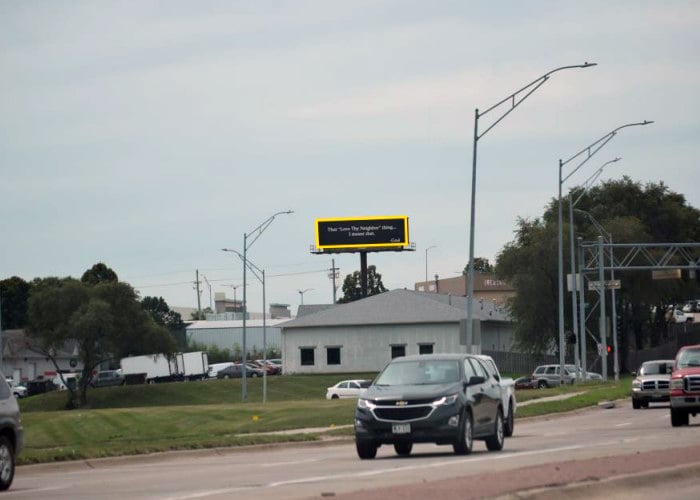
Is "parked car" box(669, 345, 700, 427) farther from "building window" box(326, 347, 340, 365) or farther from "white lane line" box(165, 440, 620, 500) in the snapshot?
"building window" box(326, 347, 340, 365)

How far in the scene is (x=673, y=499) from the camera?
592 inches

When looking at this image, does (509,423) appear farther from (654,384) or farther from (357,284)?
(357,284)

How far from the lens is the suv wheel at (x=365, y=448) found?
933 inches

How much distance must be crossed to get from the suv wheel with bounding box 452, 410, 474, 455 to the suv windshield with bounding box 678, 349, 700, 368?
390 inches

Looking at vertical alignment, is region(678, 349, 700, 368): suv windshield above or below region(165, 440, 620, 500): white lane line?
above

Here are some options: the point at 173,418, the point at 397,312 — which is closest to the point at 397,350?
the point at 397,312

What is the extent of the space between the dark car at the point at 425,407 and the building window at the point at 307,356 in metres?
85.9

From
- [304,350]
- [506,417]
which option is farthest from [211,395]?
[506,417]

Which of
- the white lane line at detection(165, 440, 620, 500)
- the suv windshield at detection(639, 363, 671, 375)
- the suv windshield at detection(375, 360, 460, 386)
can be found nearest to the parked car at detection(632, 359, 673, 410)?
the suv windshield at detection(639, 363, 671, 375)

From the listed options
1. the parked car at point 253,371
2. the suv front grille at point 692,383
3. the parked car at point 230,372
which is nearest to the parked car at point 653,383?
the suv front grille at point 692,383

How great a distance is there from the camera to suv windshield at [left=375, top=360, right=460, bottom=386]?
79.4ft

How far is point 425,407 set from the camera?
23297 mm

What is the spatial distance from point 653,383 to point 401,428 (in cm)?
2180

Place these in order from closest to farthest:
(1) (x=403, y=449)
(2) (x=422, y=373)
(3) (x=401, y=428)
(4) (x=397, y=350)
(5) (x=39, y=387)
A: (3) (x=401, y=428) < (2) (x=422, y=373) < (1) (x=403, y=449) < (4) (x=397, y=350) < (5) (x=39, y=387)
